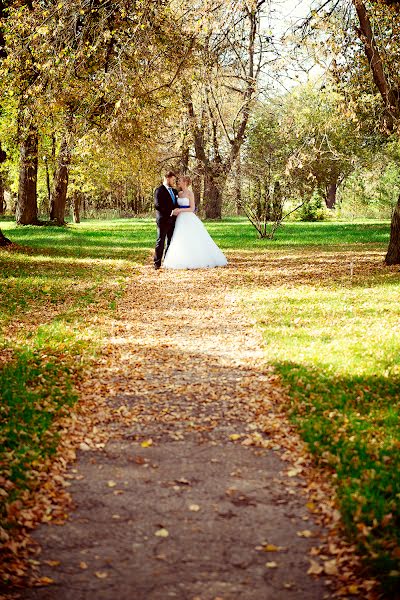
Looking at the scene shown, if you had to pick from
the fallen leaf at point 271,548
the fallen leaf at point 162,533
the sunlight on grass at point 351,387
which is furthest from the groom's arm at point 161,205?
the fallen leaf at point 271,548

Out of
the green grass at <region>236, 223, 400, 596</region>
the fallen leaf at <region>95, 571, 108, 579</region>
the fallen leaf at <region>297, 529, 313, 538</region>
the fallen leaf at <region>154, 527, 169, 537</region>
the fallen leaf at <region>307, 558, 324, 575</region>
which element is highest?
the green grass at <region>236, 223, 400, 596</region>

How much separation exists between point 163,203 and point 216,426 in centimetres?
1260

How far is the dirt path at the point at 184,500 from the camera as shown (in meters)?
3.98

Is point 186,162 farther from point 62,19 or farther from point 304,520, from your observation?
point 304,520

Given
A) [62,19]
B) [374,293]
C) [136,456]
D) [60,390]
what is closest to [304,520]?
[136,456]

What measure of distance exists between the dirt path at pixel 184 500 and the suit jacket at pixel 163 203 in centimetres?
980

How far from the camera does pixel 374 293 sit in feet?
44.9

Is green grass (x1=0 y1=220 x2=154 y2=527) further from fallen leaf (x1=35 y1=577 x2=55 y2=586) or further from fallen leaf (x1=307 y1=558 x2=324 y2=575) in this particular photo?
fallen leaf (x1=307 y1=558 x2=324 y2=575)

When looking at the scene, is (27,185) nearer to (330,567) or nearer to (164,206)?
(164,206)

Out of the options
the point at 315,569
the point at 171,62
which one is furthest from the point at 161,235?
the point at 315,569

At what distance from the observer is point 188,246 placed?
18.8 meters

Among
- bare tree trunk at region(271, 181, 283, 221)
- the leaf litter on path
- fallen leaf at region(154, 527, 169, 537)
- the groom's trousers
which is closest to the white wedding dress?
the groom's trousers

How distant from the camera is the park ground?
4281 millimetres

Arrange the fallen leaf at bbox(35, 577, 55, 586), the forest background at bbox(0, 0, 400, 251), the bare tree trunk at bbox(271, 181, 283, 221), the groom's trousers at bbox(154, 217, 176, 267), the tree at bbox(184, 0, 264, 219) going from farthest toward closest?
the bare tree trunk at bbox(271, 181, 283, 221) → the groom's trousers at bbox(154, 217, 176, 267) → the tree at bbox(184, 0, 264, 219) → the forest background at bbox(0, 0, 400, 251) → the fallen leaf at bbox(35, 577, 55, 586)
